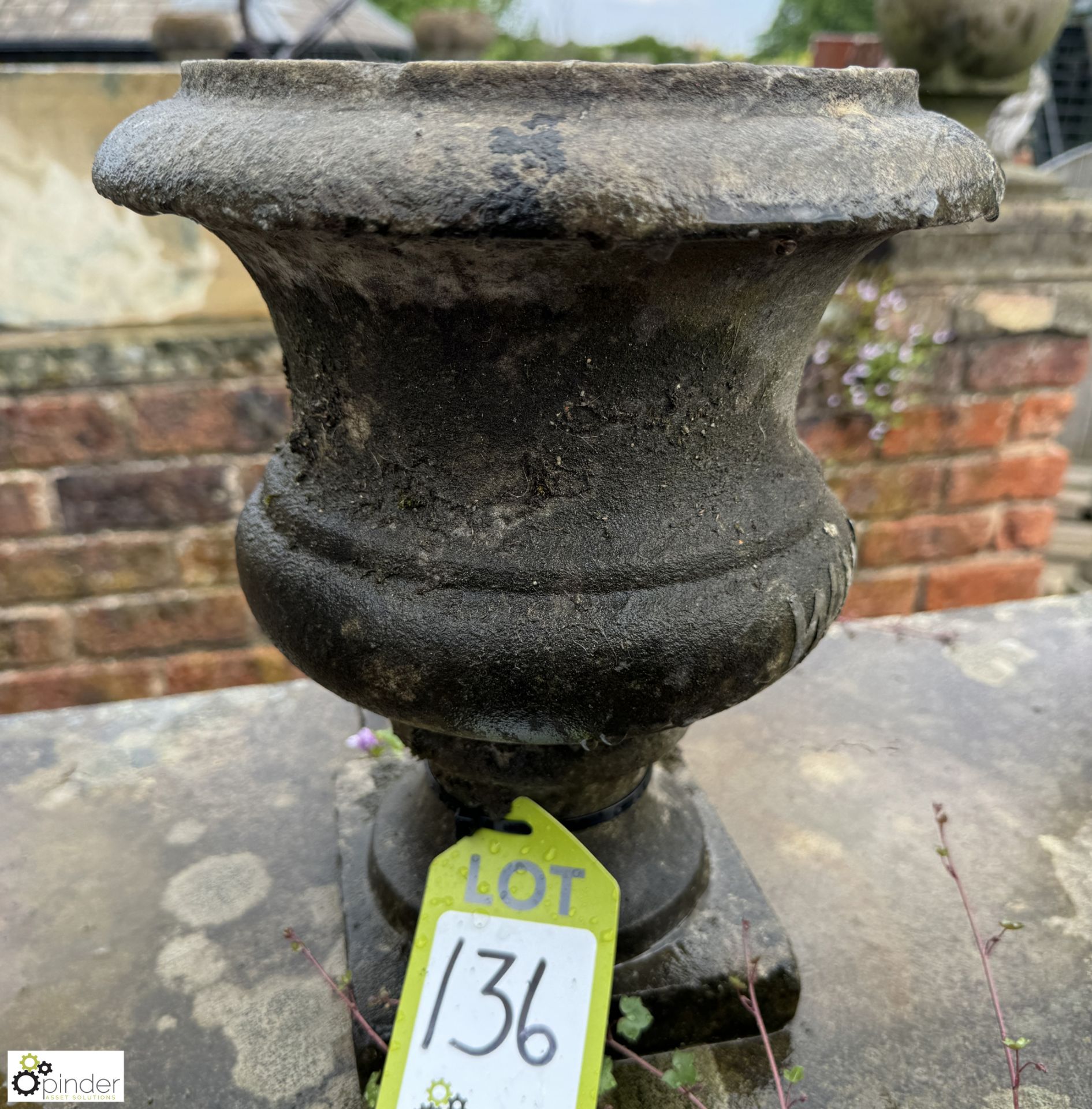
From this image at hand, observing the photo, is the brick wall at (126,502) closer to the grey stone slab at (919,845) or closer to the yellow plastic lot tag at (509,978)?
the grey stone slab at (919,845)

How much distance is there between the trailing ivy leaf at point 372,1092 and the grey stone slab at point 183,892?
0.02 metres

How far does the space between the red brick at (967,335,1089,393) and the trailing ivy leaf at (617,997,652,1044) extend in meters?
1.61

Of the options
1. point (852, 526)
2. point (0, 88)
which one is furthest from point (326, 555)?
point (0, 88)

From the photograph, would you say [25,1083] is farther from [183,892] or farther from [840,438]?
[840,438]

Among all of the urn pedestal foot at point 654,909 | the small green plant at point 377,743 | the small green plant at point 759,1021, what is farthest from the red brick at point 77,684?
the small green plant at point 759,1021

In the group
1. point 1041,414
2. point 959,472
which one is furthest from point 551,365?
point 1041,414

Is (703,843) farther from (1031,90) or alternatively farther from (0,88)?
(1031,90)

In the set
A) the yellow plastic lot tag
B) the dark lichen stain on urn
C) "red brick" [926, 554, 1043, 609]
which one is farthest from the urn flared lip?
"red brick" [926, 554, 1043, 609]

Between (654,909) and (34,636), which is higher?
(654,909)

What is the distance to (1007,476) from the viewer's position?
206 centimetres

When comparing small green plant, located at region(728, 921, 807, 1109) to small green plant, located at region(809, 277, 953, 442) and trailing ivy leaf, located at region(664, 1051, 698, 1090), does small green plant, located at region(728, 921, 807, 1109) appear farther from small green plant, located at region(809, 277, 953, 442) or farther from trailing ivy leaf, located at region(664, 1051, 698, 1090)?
small green plant, located at region(809, 277, 953, 442)

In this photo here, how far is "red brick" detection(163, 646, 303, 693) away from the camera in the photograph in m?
1.95

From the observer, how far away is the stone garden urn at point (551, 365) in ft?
1.72

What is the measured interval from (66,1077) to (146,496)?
3.87ft
